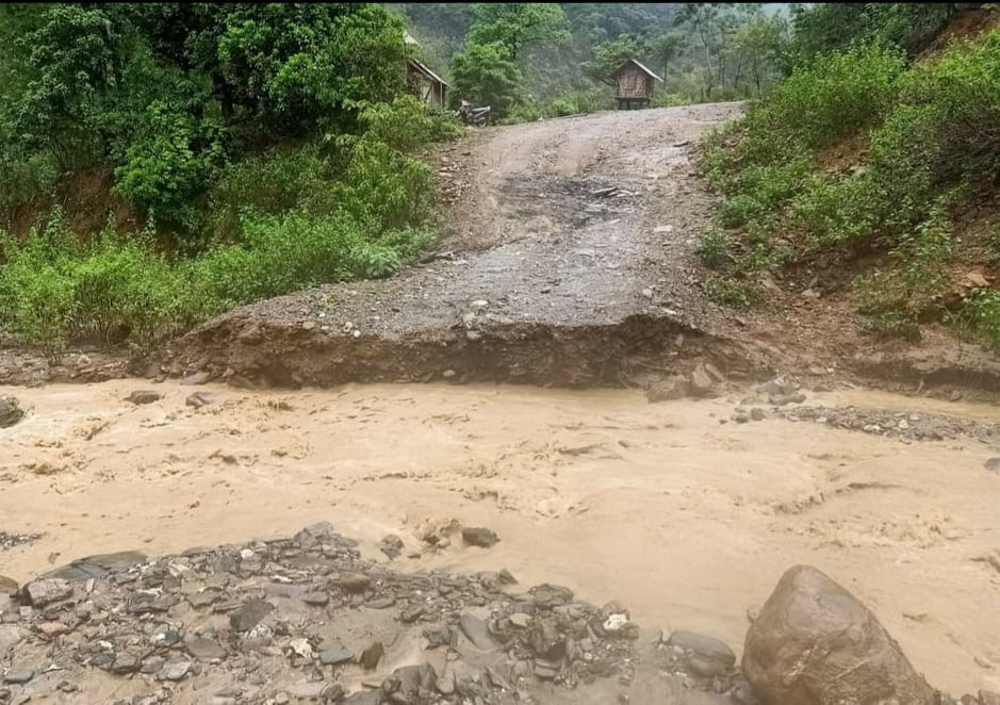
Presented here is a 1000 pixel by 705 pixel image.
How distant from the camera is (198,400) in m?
7.23

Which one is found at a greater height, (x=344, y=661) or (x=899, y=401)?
(x=899, y=401)

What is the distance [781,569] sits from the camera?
13.9 ft

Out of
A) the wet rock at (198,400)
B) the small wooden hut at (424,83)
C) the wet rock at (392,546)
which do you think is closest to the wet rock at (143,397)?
the wet rock at (198,400)

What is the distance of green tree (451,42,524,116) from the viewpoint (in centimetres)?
1959

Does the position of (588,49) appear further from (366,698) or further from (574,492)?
(366,698)

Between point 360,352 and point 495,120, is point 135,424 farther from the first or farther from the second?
point 495,120

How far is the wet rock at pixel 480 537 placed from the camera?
15.5 ft

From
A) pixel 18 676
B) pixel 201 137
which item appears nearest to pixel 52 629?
pixel 18 676

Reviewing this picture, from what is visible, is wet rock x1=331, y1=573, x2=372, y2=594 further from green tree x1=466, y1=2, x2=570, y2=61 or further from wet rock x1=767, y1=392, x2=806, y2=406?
green tree x1=466, y1=2, x2=570, y2=61

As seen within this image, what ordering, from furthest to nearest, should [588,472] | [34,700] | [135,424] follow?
[135,424] < [588,472] < [34,700]

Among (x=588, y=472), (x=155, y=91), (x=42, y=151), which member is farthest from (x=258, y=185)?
(x=588, y=472)

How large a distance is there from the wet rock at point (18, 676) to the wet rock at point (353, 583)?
146 cm

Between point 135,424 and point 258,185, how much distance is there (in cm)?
564

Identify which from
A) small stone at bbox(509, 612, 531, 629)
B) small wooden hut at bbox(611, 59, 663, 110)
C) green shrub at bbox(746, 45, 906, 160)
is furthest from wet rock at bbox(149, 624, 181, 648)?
small wooden hut at bbox(611, 59, 663, 110)
